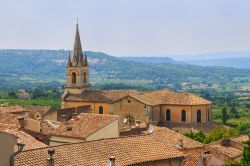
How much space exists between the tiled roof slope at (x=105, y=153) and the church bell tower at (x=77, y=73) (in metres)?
51.7

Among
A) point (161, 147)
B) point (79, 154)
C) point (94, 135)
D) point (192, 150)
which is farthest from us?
point (192, 150)

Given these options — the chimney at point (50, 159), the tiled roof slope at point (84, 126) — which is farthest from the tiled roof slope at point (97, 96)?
the chimney at point (50, 159)

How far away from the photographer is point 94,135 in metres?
40.7

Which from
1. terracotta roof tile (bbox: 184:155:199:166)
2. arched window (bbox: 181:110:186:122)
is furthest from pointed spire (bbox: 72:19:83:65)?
terracotta roof tile (bbox: 184:155:199:166)

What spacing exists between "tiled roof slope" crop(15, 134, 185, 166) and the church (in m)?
44.9

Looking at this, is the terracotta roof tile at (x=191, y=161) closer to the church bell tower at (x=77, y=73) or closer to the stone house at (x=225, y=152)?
the stone house at (x=225, y=152)

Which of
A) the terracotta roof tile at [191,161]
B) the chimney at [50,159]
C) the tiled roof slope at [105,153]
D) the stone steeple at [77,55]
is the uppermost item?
the stone steeple at [77,55]

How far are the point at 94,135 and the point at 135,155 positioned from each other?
12.9 metres

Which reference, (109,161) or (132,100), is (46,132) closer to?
(109,161)

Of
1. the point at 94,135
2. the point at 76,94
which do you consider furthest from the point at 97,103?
the point at 94,135

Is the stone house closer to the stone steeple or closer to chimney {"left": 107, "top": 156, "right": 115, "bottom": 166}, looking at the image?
chimney {"left": 107, "top": 156, "right": 115, "bottom": 166}

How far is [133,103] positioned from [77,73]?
10294 millimetres

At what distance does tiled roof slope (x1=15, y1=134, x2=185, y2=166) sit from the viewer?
25181mm

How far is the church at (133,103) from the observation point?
7744 centimetres
